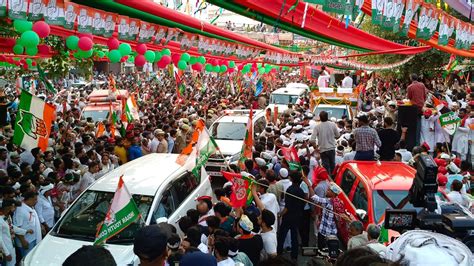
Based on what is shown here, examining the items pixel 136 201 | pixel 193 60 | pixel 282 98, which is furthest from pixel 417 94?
pixel 282 98

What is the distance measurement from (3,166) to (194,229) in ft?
19.7

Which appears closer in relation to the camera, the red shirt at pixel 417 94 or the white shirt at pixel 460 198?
the white shirt at pixel 460 198

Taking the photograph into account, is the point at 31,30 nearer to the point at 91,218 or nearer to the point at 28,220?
the point at 28,220

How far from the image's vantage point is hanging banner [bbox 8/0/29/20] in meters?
6.65

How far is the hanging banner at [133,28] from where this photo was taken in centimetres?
1019

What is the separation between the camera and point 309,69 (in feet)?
135

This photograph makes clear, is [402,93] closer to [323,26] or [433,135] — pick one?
[433,135]

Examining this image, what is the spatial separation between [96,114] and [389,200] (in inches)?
516

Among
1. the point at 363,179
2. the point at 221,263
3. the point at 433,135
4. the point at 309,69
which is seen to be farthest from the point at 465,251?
the point at 309,69

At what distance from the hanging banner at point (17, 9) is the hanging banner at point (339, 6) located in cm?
396

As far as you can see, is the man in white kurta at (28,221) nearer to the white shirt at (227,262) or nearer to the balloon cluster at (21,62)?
the white shirt at (227,262)

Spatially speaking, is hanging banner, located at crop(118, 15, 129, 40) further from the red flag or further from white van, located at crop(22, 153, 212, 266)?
the red flag

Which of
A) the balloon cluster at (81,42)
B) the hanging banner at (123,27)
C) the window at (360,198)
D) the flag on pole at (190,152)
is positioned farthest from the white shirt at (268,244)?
the hanging banner at (123,27)

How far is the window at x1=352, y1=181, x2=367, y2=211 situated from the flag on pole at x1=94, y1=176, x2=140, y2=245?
376cm
